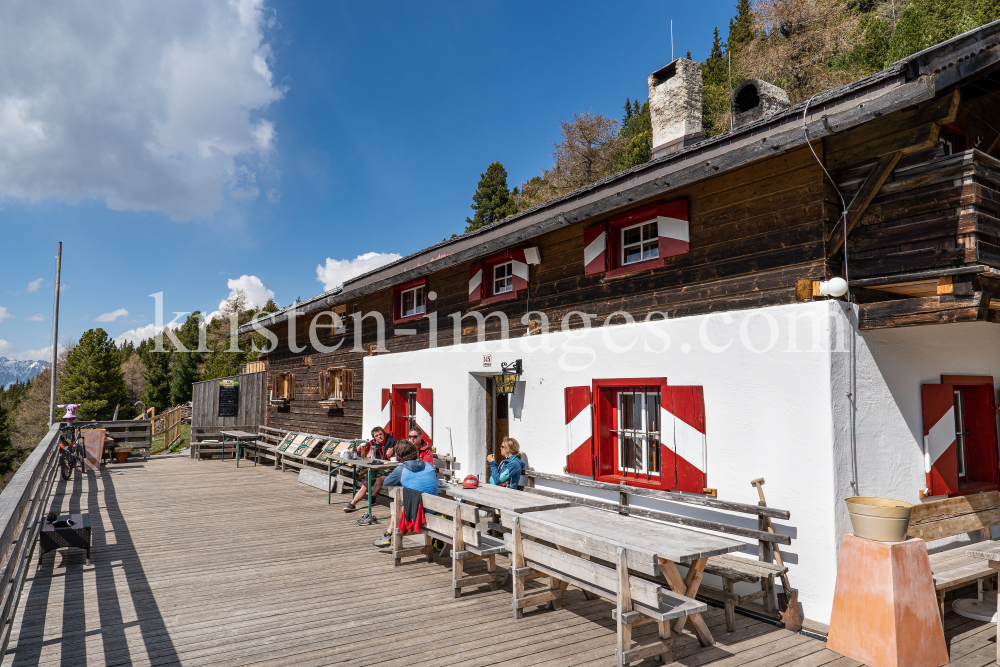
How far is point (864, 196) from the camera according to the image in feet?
15.5

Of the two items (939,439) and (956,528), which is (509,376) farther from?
(956,528)

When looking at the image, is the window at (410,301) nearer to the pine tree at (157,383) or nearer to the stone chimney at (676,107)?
the stone chimney at (676,107)

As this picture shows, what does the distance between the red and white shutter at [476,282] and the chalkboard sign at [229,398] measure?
39.0ft

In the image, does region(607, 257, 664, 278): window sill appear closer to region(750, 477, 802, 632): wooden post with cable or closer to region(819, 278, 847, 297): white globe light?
region(819, 278, 847, 297): white globe light

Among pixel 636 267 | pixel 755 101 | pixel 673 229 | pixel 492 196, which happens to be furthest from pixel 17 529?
pixel 492 196

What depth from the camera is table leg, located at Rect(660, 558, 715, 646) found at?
12.8 ft

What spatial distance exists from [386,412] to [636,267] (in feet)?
19.3

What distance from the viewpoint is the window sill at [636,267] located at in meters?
6.14

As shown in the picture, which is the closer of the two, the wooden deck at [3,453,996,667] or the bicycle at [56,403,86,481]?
the wooden deck at [3,453,996,667]

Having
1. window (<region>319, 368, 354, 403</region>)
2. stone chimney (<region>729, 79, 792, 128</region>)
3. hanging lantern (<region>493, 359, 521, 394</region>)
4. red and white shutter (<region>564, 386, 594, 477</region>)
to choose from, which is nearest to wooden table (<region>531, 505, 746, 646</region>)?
red and white shutter (<region>564, 386, 594, 477</region>)

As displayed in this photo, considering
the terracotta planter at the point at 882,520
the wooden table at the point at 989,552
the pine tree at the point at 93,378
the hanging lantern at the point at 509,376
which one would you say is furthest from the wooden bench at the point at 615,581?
the pine tree at the point at 93,378

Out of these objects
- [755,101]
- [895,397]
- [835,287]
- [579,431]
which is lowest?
[579,431]

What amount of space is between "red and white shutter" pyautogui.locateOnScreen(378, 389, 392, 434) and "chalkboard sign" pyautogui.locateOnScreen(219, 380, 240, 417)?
9288mm

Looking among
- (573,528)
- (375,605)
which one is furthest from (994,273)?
(375,605)
